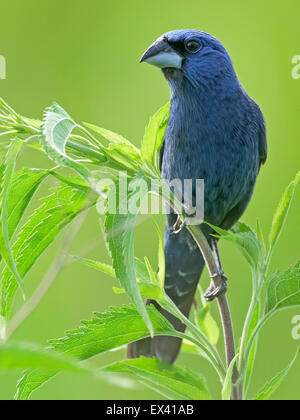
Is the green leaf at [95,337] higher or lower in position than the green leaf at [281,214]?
lower

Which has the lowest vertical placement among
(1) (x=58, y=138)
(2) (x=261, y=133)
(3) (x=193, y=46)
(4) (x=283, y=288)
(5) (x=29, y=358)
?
(5) (x=29, y=358)

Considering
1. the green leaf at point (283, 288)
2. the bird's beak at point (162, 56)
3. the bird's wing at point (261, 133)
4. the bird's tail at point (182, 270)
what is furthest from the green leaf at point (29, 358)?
the bird's wing at point (261, 133)

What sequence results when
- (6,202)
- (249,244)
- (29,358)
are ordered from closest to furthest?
(29,358) → (6,202) → (249,244)

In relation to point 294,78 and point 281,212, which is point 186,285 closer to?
point 281,212

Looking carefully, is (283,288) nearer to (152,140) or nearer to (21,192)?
(152,140)

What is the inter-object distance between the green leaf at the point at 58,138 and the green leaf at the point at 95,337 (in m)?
0.33

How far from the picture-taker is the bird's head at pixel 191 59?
265 centimetres

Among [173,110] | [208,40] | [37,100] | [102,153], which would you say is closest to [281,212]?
[102,153]

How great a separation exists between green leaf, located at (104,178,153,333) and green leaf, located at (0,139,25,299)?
0.18m

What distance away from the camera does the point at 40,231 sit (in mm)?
1345

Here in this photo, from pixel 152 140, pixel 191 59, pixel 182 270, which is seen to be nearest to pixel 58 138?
pixel 152 140

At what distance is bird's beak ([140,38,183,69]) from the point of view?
2555mm

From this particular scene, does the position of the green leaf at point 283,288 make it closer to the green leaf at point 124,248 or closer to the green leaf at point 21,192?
the green leaf at point 124,248

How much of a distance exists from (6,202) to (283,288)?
0.67 meters
